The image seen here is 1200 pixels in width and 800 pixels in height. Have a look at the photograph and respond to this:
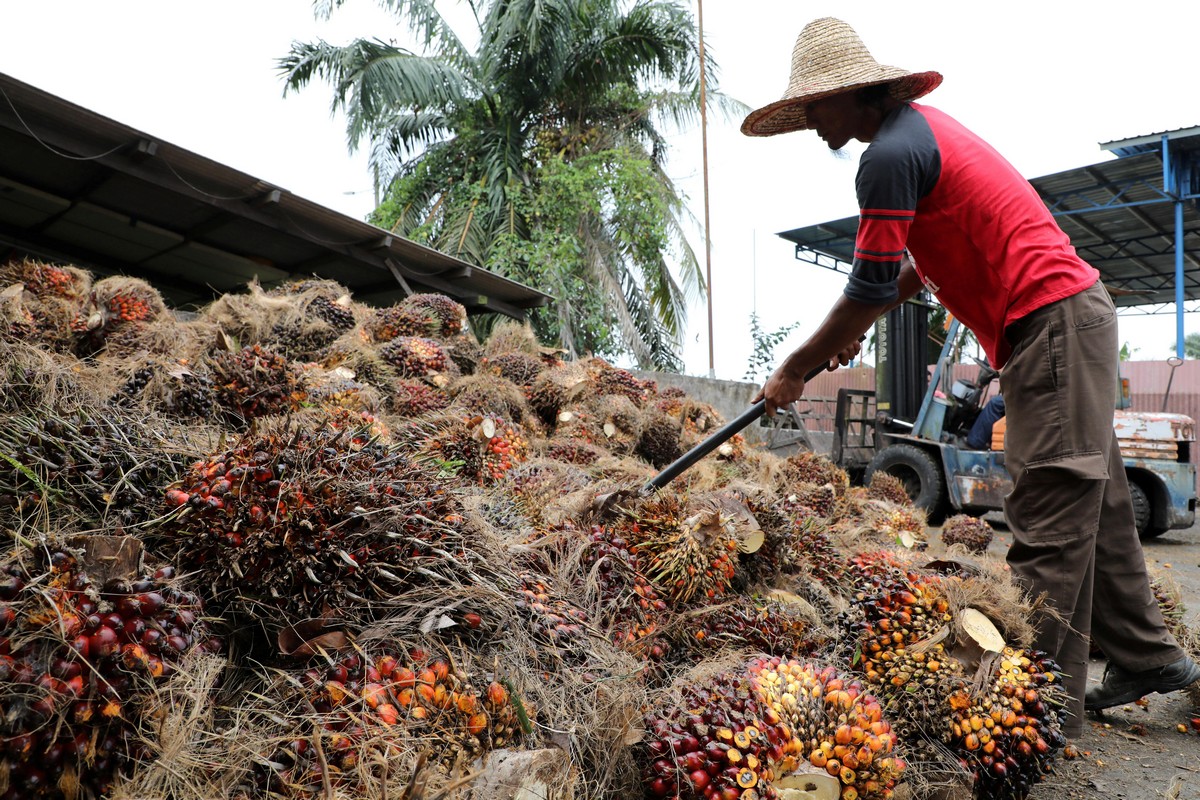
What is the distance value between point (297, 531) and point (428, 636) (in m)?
0.34

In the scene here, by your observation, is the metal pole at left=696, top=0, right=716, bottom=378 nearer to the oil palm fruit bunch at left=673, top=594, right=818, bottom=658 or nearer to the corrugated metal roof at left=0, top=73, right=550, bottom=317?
the corrugated metal roof at left=0, top=73, right=550, bottom=317

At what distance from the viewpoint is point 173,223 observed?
7922mm

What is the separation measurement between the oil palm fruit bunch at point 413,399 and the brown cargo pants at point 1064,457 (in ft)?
9.04

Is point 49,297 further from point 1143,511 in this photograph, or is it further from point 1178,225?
point 1178,225

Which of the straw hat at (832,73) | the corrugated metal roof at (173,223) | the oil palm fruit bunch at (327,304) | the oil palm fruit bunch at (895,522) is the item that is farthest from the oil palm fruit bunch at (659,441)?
the corrugated metal roof at (173,223)

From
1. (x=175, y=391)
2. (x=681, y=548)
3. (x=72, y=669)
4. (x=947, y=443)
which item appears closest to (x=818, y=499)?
(x=681, y=548)

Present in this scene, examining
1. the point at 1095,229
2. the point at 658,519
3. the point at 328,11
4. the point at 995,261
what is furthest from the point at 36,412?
the point at 1095,229

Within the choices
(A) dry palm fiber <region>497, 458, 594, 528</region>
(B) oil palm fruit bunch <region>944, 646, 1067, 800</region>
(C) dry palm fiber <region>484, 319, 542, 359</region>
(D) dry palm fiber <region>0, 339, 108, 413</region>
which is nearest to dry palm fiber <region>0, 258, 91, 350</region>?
(D) dry palm fiber <region>0, 339, 108, 413</region>

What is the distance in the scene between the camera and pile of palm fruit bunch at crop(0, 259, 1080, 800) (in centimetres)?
127

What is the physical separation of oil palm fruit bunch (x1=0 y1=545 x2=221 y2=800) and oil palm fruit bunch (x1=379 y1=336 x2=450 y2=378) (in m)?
3.47

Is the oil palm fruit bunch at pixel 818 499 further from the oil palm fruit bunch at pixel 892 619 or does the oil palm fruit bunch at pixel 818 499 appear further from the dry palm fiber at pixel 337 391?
the dry palm fiber at pixel 337 391

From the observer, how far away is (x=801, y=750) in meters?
1.59

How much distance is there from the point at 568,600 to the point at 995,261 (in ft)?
5.65

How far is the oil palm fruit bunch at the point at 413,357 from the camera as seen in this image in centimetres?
480
